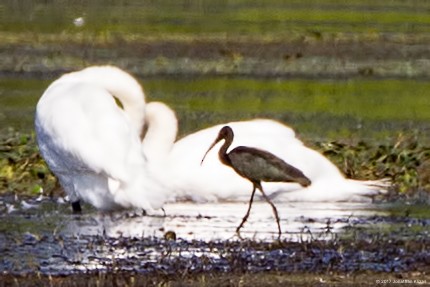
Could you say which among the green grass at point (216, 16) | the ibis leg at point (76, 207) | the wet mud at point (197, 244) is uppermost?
the green grass at point (216, 16)

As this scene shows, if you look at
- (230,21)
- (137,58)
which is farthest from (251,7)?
(137,58)

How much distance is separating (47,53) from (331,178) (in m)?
10.8

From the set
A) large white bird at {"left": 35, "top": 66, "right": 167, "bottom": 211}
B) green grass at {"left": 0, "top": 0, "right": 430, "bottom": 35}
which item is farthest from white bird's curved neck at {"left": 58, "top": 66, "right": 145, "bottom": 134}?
green grass at {"left": 0, "top": 0, "right": 430, "bottom": 35}

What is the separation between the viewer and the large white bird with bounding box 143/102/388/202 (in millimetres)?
12273

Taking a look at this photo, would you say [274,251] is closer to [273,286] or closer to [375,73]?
[273,286]

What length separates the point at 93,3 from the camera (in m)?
27.4

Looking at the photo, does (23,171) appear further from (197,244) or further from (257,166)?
(197,244)

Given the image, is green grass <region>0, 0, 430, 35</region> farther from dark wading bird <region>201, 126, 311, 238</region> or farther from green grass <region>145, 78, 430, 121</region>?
dark wading bird <region>201, 126, 311, 238</region>

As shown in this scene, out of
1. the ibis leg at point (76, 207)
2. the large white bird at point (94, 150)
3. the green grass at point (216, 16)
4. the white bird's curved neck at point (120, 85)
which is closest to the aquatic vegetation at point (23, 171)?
the large white bird at point (94, 150)

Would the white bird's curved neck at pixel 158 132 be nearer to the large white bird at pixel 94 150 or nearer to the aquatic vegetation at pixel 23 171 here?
the large white bird at pixel 94 150

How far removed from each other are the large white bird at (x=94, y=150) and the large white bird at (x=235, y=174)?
0.54 meters

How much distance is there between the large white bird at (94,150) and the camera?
11.3 metres

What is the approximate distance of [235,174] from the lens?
40.5 ft

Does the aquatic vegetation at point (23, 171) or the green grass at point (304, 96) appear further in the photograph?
the green grass at point (304, 96)
